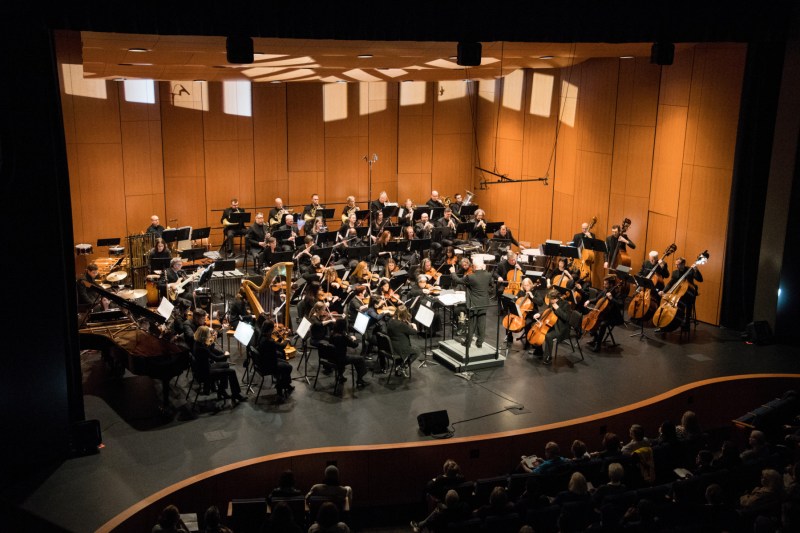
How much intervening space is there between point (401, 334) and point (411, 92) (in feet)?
33.1

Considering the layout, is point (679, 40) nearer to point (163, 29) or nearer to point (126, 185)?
point (163, 29)

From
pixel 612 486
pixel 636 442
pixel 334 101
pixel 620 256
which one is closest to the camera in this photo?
pixel 612 486

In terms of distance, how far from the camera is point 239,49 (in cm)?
925

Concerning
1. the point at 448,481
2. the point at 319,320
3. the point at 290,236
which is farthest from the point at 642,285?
the point at 290,236

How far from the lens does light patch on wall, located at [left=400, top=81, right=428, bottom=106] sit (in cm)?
1938

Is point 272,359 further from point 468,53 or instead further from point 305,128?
point 305,128

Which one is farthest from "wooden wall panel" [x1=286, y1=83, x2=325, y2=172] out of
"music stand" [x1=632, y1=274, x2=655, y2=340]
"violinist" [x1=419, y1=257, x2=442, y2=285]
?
"music stand" [x1=632, y1=274, x2=655, y2=340]

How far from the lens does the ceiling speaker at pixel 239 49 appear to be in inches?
363

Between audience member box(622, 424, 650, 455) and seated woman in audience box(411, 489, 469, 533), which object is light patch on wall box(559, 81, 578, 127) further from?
seated woman in audience box(411, 489, 469, 533)

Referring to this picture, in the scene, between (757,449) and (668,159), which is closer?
(757,449)

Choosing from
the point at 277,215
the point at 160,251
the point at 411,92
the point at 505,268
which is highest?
the point at 411,92

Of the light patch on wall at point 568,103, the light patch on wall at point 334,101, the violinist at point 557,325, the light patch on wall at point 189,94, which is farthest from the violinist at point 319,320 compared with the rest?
the light patch on wall at point 334,101

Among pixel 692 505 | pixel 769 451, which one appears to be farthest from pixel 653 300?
pixel 692 505

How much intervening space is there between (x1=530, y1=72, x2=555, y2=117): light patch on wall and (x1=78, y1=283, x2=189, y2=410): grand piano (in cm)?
971
